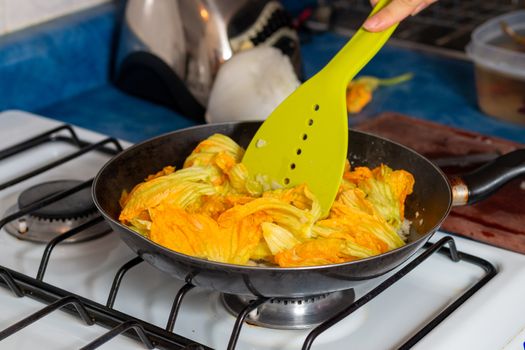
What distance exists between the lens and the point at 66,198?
0.93 meters

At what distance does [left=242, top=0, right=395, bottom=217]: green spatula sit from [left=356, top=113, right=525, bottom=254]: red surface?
0.75ft

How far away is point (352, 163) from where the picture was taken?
90 centimetres

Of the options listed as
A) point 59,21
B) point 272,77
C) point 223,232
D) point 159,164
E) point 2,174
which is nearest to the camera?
point 223,232

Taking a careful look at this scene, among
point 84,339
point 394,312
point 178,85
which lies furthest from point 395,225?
point 178,85

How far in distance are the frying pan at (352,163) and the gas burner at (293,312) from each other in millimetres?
78

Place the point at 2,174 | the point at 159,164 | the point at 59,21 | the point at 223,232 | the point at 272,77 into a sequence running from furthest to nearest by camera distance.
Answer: the point at 59,21, the point at 272,77, the point at 2,174, the point at 159,164, the point at 223,232

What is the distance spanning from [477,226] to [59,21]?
78cm

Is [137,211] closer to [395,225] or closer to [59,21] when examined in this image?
[395,225]

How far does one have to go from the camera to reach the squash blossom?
4.42 ft

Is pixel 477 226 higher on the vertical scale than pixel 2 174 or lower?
lower

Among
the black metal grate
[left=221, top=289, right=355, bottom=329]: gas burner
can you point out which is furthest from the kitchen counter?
[left=221, top=289, right=355, bottom=329]: gas burner

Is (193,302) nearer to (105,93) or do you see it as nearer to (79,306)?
(79,306)

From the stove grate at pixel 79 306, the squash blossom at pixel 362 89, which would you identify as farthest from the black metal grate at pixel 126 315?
the squash blossom at pixel 362 89

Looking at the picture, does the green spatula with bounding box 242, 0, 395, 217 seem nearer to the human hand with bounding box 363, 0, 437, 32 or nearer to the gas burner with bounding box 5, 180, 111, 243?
the human hand with bounding box 363, 0, 437, 32
